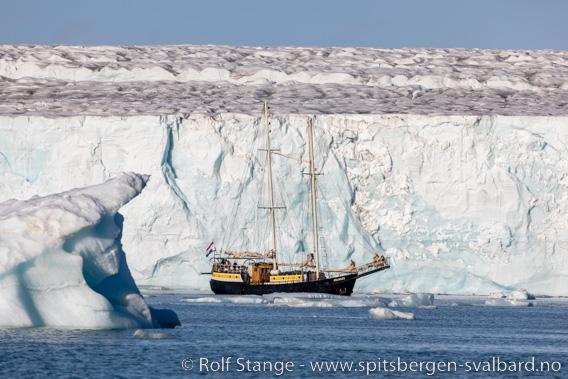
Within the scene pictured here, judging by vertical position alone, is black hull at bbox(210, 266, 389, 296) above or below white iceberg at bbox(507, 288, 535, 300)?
above

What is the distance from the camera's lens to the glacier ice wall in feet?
120

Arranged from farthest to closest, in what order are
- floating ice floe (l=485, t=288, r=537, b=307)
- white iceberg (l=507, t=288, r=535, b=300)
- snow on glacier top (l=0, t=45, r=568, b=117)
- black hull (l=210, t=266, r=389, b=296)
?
snow on glacier top (l=0, t=45, r=568, b=117) → black hull (l=210, t=266, r=389, b=296) → white iceberg (l=507, t=288, r=535, b=300) → floating ice floe (l=485, t=288, r=537, b=307)

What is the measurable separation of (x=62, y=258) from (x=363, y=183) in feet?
66.8

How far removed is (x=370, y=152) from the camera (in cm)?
3819

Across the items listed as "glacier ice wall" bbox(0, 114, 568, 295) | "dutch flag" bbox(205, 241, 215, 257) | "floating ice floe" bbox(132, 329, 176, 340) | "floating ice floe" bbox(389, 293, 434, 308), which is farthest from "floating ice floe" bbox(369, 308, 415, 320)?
"dutch flag" bbox(205, 241, 215, 257)

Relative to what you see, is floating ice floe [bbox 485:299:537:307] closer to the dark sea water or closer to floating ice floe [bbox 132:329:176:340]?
the dark sea water

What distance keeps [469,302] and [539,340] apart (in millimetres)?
13430

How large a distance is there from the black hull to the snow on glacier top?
631 centimetres

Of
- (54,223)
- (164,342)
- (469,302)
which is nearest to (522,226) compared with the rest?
(469,302)

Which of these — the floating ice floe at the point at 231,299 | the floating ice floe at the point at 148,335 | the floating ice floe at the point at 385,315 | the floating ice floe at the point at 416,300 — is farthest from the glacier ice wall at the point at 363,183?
the floating ice floe at the point at 148,335

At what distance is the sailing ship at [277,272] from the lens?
36.9 metres

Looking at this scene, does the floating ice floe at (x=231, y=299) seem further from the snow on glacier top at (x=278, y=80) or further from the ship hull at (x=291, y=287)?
the snow on glacier top at (x=278, y=80)

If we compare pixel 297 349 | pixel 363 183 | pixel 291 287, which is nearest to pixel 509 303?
pixel 363 183

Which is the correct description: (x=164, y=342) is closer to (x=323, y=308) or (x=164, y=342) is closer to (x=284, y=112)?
(x=323, y=308)
